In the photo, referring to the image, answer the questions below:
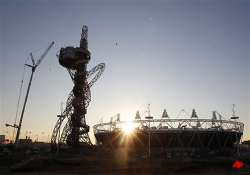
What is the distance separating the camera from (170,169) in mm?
68438

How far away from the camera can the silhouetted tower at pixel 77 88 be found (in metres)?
114

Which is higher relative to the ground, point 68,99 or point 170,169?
point 68,99

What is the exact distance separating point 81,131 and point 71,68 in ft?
82.2

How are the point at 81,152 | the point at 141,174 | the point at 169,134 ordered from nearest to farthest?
the point at 141,174 < the point at 81,152 < the point at 169,134

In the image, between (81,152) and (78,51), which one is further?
(78,51)

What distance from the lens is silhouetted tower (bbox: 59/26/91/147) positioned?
4508 inches

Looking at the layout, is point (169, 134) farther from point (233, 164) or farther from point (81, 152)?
point (233, 164)

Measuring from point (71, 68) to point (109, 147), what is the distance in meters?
48.0

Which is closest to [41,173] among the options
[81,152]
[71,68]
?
[81,152]

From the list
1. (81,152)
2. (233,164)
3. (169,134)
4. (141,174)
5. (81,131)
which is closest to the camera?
(141,174)

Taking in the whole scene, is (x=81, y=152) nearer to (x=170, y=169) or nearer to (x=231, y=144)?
(x=170, y=169)

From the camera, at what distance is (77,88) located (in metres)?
116

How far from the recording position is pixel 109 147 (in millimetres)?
148750

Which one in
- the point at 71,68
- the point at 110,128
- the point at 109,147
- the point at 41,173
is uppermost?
the point at 71,68
